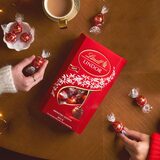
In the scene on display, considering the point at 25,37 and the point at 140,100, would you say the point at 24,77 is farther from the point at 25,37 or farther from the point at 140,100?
the point at 140,100

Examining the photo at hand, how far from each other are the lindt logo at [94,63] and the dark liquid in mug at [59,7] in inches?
5.4

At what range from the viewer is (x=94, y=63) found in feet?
3.81

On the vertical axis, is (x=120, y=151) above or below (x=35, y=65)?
below

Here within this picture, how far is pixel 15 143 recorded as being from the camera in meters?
1.21

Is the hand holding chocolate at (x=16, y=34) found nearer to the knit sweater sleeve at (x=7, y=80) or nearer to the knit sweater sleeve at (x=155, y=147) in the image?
the knit sweater sleeve at (x=7, y=80)

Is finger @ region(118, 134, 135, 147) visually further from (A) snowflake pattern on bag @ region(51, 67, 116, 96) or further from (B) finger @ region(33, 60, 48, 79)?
(B) finger @ region(33, 60, 48, 79)

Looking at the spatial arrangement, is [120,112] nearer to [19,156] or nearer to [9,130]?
[9,130]

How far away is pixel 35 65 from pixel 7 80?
96mm

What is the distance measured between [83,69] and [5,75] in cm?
24

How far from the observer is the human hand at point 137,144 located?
1.21 metres

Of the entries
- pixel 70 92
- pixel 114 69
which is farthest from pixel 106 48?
pixel 70 92

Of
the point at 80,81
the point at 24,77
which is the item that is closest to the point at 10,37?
the point at 24,77

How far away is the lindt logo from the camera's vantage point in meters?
1.16

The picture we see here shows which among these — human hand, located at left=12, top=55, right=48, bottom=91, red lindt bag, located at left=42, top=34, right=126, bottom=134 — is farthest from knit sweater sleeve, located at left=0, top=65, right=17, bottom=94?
red lindt bag, located at left=42, top=34, right=126, bottom=134
